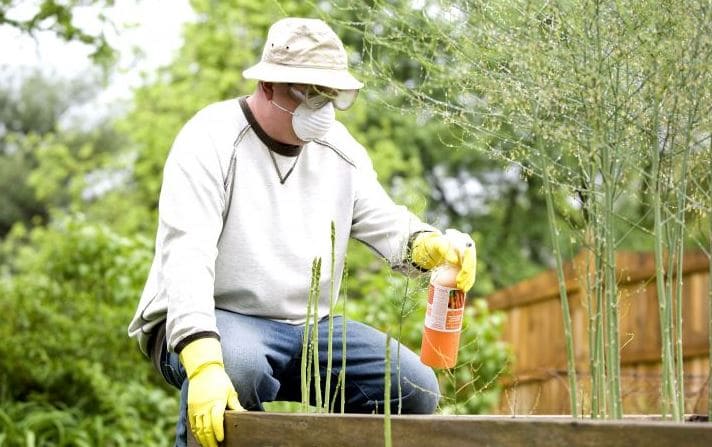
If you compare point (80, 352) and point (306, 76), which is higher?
point (306, 76)

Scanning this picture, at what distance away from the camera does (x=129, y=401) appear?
5773mm

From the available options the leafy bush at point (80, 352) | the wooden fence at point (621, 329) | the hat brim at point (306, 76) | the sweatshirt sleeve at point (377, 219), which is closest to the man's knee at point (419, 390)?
the sweatshirt sleeve at point (377, 219)

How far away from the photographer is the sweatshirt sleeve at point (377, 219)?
9.96ft

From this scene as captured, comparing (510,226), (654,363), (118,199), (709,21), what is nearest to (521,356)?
(654,363)

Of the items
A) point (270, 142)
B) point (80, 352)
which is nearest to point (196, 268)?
point (270, 142)

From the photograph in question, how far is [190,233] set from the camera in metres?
2.63

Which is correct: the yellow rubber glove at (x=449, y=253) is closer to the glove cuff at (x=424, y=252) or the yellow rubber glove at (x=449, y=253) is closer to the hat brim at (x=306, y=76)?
the glove cuff at (x=424, y=252)

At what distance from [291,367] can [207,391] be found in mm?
525

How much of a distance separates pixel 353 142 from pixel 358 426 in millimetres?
1288

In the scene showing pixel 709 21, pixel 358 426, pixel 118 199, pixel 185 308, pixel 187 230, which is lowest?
pixel 358 426

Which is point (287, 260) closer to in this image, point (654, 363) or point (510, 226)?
point (654, 363)

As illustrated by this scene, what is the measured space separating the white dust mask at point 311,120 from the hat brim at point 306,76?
0.07 m

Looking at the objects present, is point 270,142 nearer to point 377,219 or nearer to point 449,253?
point 377,219

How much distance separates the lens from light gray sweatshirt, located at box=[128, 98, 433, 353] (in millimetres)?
2668
